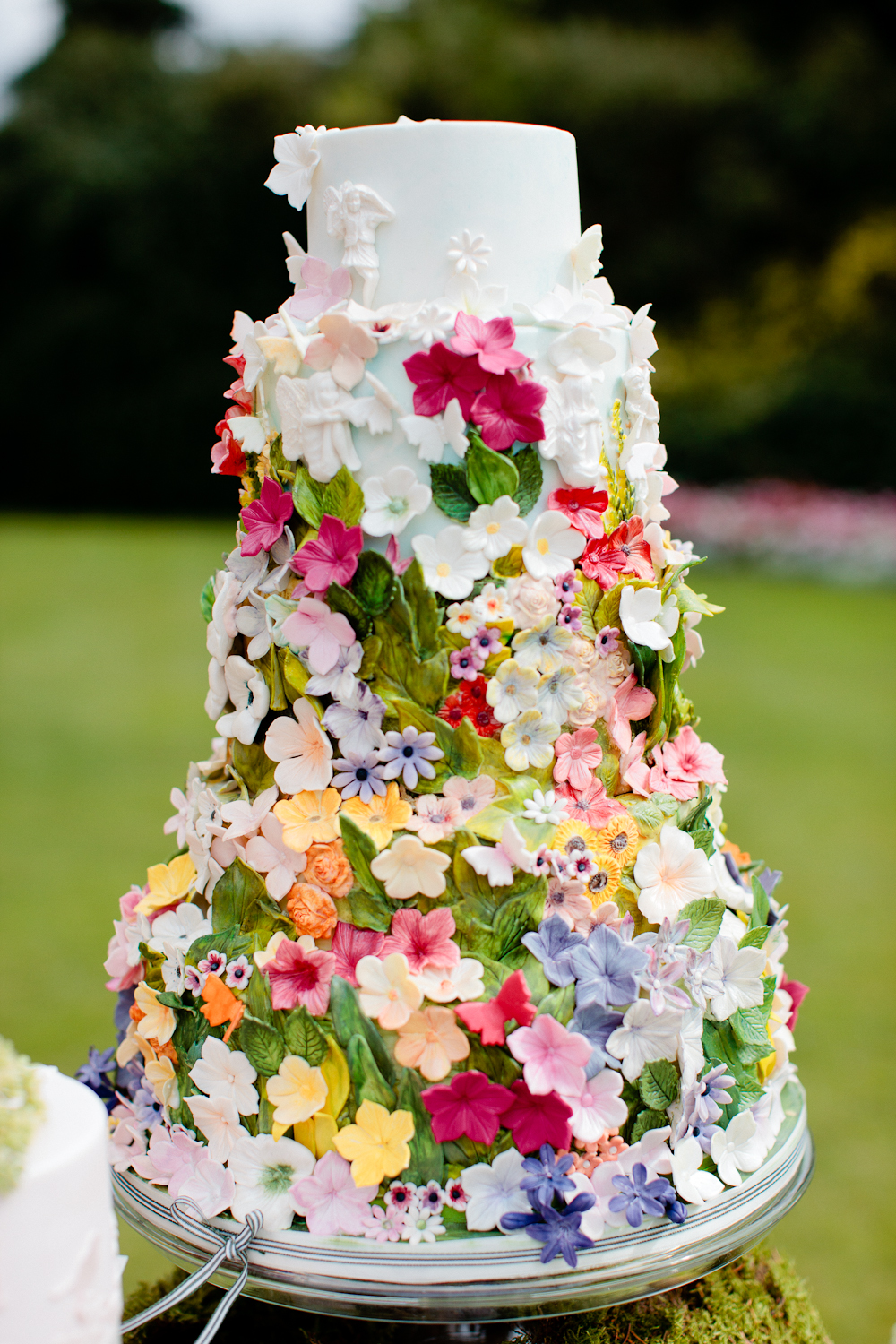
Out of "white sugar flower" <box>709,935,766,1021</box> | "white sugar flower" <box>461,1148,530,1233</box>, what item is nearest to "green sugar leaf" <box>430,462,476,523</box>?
"white sugar flower" <box>709,935,766,1021</box>

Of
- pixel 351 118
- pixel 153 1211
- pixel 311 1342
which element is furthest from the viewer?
pixel 351 118

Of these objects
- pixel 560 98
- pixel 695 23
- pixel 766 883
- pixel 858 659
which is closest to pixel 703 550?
pixel 858 659

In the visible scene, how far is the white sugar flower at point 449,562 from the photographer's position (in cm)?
154

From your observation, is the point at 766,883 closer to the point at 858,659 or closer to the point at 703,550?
the point at 858,659

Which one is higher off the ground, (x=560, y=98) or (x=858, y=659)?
(x=560, y=98)

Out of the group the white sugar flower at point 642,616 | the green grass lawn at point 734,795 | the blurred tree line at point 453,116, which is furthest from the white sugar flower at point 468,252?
the blurred tree line at point 453,116

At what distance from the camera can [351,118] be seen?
15711 mm

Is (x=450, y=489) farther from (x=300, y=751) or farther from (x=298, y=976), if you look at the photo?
(x=298, y=976)

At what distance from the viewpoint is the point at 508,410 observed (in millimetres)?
1568

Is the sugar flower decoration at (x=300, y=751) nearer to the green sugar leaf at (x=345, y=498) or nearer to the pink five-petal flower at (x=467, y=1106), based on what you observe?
the green sugar leaf at (x=345, y=498)

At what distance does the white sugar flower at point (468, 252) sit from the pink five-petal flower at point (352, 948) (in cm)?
88

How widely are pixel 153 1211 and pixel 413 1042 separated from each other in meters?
0.43

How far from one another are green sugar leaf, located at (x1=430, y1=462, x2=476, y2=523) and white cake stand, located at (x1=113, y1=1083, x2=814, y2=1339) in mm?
912

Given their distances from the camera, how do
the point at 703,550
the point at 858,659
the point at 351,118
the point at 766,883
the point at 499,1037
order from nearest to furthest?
1. the point at 499,1037
2. the point at 766,883
3. the point at 858,659
4. the point at 703,550
5. the point at 351,118
